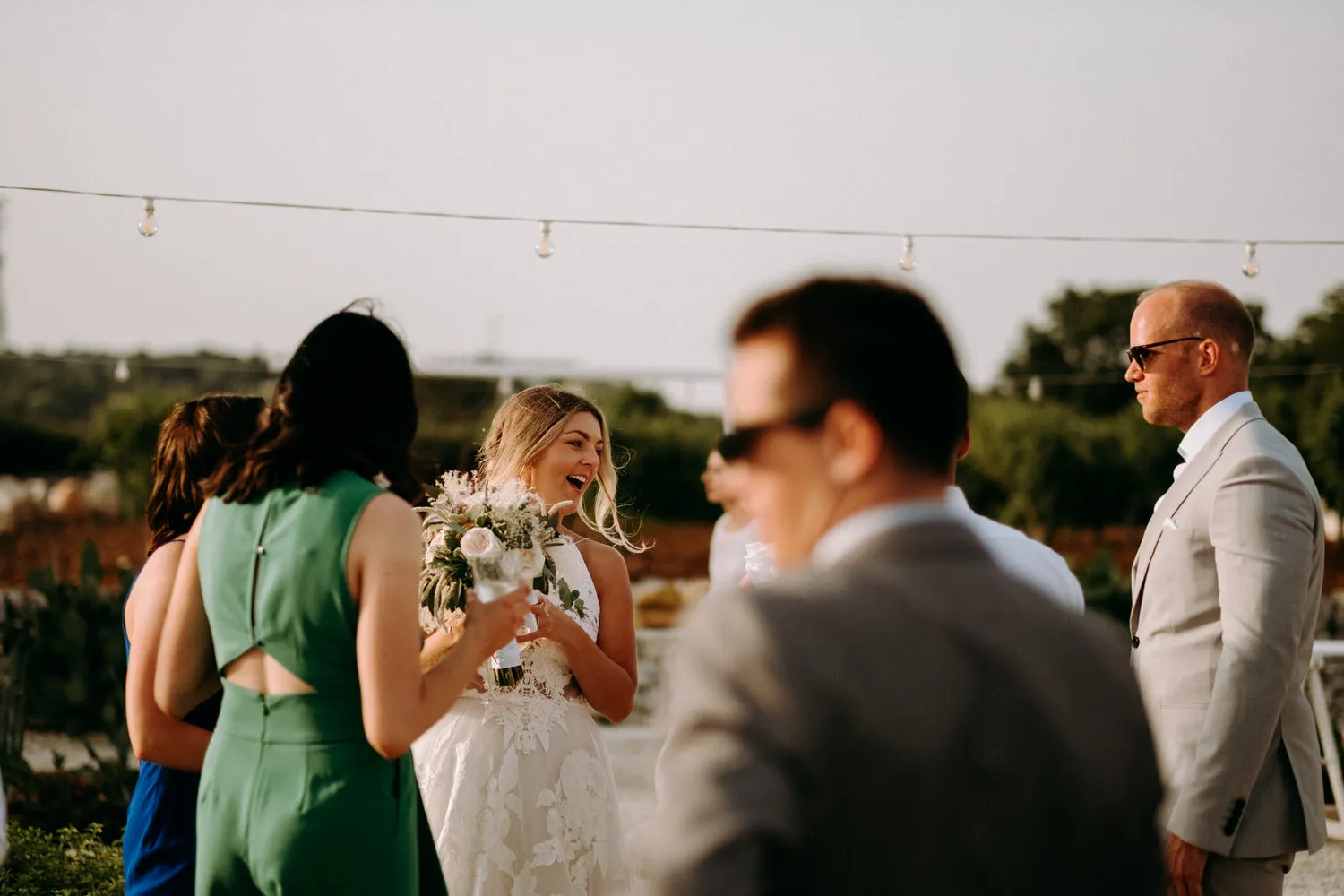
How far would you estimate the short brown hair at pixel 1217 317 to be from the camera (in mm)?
3494

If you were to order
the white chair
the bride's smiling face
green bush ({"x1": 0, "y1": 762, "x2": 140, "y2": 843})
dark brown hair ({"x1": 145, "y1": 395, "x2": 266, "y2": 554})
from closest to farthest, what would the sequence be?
dark brown hair ({"x1": 145, "y1": 395, "x2": 266, "y2": 554}) → the bride's smiling face → green bush ({"x1": 0, "y1": 762, "x2": 140, "y2": 843}) → the white chair

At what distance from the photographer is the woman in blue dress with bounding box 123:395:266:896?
2.87m

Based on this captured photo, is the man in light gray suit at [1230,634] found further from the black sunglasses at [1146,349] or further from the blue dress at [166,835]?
the blue dress at [166,835]

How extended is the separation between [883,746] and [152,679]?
2.12 meters

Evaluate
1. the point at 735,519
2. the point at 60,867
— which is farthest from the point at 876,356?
the point at 60,867

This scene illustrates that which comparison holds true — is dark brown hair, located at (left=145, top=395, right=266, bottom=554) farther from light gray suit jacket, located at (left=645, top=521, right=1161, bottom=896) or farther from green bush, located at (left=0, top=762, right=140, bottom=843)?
green bush, located at (left=0, top=762, right=140, bottom=843)

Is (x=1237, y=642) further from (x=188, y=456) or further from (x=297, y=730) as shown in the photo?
(x=188, y=456)

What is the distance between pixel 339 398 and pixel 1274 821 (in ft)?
7.78

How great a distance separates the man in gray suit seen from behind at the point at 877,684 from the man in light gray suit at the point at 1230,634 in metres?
1.79

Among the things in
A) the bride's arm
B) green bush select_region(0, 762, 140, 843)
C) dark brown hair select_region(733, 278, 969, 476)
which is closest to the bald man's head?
the bride's arm

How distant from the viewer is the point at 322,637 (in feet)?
7.79

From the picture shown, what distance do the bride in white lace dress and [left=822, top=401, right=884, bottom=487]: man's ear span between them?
2.46m

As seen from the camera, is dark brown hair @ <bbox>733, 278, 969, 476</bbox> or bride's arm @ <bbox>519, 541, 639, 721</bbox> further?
bride's arm @ <bbox>519, 541, 639, 721</bbox>

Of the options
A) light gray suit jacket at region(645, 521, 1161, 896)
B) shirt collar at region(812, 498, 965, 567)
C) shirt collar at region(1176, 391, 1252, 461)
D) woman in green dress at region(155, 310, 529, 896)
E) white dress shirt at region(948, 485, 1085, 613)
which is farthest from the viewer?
shirt collar at region(1176, 391, 1252, 461)
